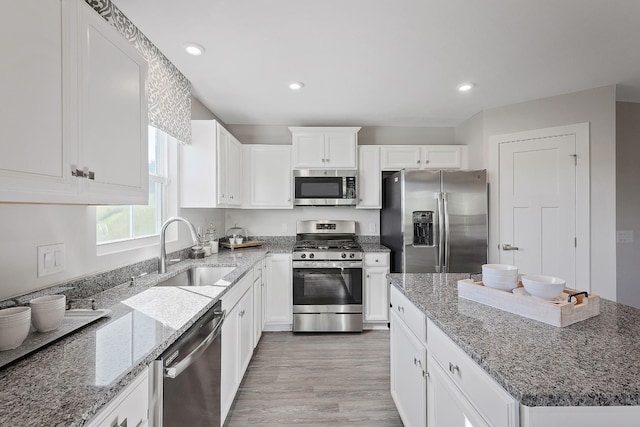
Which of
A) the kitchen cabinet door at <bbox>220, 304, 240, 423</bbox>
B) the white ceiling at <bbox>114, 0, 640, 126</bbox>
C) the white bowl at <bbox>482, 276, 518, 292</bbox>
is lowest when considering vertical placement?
the kitchen cabinet door at <bbox>220, 304, 240, 423</bbox>

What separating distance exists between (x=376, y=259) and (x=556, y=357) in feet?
7.33

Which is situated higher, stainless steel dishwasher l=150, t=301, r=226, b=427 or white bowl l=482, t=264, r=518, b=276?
white bowl l=482, t=264, r=518, b=276

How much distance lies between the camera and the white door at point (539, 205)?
2646mm

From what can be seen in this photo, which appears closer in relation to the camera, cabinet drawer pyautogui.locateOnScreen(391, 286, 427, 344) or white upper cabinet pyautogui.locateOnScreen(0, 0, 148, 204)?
white upper cabinet pyautogui.locateOnScreen(0, 0, 148, 204)

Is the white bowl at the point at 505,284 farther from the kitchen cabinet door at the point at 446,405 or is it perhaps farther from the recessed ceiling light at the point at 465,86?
the recessed ceiling light at the point at 465,86

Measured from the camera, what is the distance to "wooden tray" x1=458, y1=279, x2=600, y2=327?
990mm

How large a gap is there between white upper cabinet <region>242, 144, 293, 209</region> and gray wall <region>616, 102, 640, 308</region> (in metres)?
3.57

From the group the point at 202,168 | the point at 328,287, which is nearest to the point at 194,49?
the point at 202,168

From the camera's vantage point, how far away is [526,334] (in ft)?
3.07

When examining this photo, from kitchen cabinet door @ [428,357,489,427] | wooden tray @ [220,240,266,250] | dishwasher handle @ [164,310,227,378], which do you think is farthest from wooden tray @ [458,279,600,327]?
wooden tray @ [220,240,266,250]

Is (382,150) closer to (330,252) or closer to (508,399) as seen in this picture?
(330,252)

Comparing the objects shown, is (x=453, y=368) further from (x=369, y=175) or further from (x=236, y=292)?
(x=369, y=175)

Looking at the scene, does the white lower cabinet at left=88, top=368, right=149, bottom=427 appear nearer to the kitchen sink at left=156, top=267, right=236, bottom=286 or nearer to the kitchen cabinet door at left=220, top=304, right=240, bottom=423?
the kitchen cabinet door at left=220, top=304, right=240, bottom=423

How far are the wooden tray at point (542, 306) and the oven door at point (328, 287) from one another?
1735 mm
